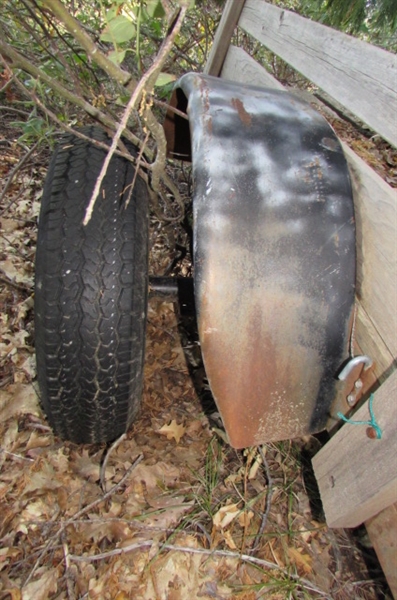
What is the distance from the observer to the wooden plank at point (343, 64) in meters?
1.31

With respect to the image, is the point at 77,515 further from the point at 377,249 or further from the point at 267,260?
the point at 377,249

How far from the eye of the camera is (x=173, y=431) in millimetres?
2307

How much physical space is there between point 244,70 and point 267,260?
182cm

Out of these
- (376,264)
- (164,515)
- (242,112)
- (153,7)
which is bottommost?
(164,515)

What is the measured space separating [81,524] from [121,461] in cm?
33

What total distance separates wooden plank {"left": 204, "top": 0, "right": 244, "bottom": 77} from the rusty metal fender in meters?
1.78

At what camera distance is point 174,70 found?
480cm

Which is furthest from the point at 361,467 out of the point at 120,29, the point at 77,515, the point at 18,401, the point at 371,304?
the point at 18,401

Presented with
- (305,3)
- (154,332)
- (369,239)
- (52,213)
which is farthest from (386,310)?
(305,3)

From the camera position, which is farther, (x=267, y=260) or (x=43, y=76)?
(x=43, y=76)

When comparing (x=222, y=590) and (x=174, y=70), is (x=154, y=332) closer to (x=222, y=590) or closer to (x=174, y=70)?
(x=222, y=590)

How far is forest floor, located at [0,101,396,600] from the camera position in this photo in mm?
1794

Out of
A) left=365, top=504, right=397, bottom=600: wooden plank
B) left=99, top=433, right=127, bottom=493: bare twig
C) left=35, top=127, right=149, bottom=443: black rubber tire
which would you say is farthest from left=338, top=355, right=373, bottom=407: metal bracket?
left=99, top=433, right=127, bottom=493: bare twig

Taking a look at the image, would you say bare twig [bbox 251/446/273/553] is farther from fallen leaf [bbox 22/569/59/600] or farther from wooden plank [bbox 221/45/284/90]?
wooden plank [bbox 221/45/284/90]
